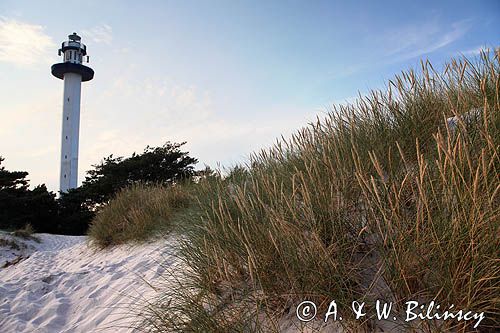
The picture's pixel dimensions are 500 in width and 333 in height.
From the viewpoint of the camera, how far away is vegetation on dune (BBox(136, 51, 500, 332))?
151cm

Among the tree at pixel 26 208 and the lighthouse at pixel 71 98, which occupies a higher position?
the lighthouse at pixel 71 98

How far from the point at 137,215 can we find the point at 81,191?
16.4 m

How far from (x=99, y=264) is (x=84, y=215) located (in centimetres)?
1438

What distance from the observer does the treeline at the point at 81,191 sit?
62.8 feet

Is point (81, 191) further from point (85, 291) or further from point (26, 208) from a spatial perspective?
point (85, 291)

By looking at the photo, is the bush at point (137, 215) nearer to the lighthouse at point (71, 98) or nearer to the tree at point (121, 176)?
the tree at point (121, 176)

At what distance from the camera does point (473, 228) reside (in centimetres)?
148

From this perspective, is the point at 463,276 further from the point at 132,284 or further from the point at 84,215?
the point at 84,215

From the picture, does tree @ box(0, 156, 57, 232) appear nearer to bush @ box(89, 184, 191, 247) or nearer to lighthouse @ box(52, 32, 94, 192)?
lighthouse @ box(52, 32, 94, 192)

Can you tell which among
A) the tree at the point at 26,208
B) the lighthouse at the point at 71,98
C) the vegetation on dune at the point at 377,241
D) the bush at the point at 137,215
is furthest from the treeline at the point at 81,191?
the vegetation on dune at the point at 377,241

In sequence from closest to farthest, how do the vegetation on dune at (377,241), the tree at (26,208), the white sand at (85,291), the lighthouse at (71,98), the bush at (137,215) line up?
the vegetation on dune at (377,241)
the white sand at (85,291)
the bush at (137,215)
the tree at (26,208)
the lighthouse at (71,98)

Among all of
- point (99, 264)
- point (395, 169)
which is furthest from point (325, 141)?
point (99, 264)

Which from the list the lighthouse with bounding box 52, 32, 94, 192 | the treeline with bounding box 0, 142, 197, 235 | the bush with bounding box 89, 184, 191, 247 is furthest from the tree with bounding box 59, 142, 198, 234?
the bush with bounding box 89, 184, 191, 247

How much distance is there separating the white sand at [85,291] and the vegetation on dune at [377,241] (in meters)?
0.97
